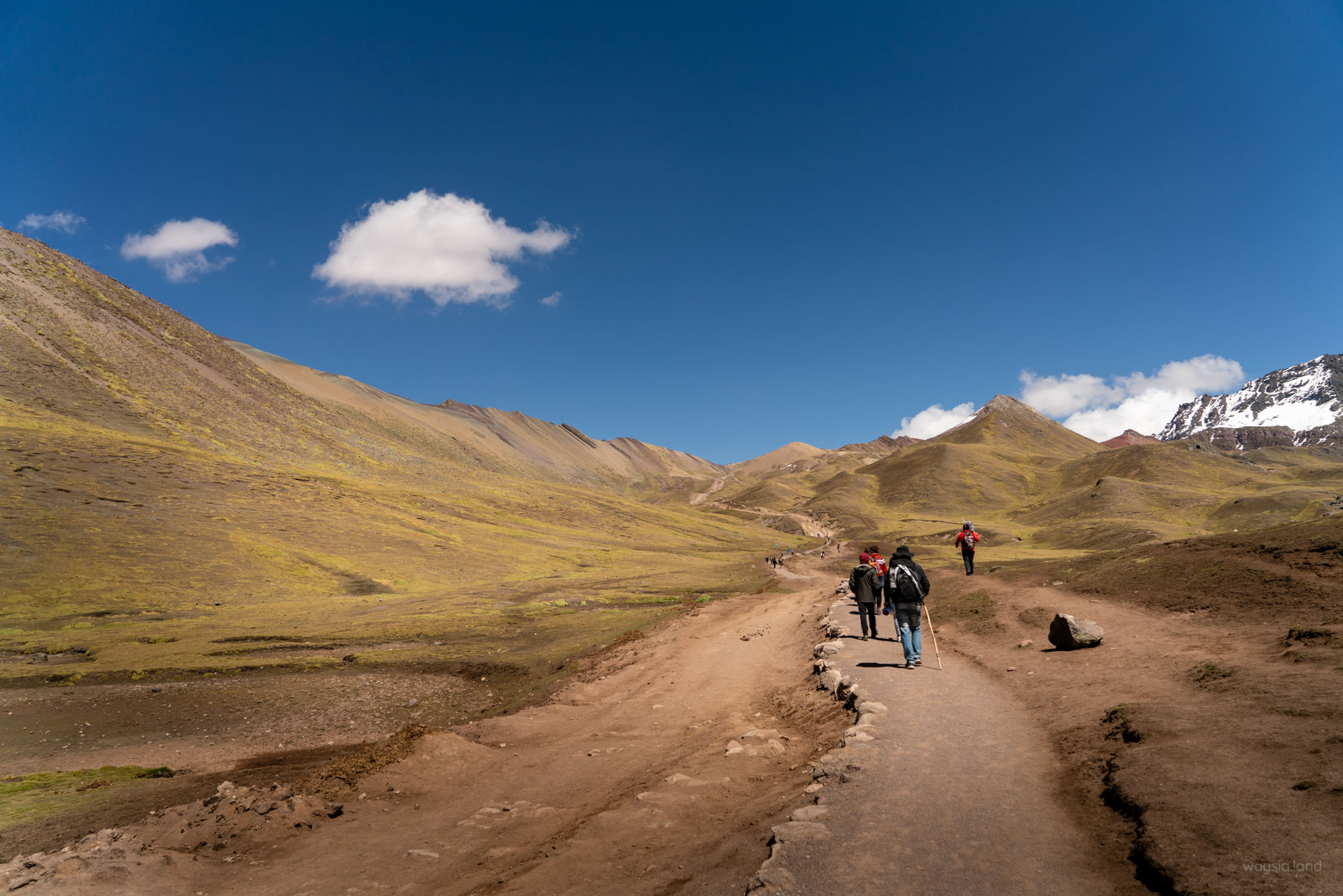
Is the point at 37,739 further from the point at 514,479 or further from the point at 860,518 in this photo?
the point at 860,518

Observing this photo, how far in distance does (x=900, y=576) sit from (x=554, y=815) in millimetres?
10594

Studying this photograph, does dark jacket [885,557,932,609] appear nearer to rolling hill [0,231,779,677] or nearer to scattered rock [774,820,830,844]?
scattered rock [774,820,830,844]

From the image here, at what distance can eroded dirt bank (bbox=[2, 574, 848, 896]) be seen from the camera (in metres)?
8.34

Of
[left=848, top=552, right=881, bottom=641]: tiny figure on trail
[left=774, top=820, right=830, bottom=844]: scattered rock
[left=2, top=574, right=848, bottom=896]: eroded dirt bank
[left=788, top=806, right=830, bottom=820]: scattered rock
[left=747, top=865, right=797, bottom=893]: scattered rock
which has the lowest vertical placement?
[left=2, top=574, right=848, bottom=896]: eroded dirt bank

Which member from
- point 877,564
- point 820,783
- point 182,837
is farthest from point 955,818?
point 877,564

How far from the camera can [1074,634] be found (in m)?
16.4

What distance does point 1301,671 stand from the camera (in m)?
10.4

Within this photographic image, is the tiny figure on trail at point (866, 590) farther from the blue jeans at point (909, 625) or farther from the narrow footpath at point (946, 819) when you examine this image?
the narrow footpath at point (946, 819)

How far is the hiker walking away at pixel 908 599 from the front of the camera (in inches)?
643

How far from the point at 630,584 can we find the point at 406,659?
32222 mm

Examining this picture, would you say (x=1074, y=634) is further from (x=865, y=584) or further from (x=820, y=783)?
(x=820, y=783)

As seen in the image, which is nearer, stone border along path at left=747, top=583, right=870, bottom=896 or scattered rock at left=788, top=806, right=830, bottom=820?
stone border along path at left=747, top=583, right=870, bottom=896

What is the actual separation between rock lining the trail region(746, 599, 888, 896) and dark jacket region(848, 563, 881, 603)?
173 inches

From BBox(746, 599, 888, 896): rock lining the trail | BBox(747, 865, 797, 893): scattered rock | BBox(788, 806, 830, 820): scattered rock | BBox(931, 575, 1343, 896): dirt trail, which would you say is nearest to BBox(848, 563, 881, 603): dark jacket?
BBox(931, 575, 1343, 896): dirt trail
